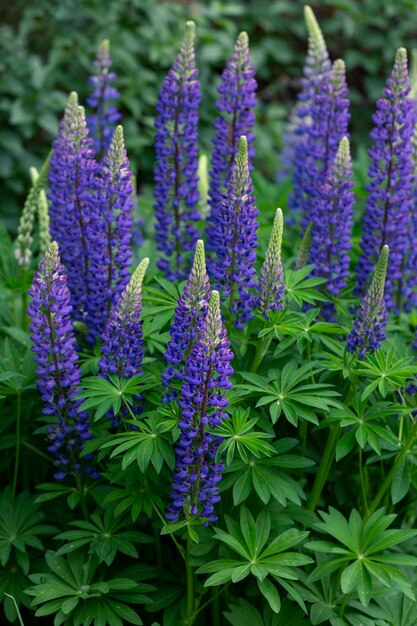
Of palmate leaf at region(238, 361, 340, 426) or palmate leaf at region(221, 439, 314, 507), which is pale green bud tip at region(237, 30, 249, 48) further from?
palmate leaf at region(221, 439, 314, 507)

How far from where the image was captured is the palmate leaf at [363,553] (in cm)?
341

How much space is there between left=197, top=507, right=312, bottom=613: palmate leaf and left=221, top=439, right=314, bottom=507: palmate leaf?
0.38ft

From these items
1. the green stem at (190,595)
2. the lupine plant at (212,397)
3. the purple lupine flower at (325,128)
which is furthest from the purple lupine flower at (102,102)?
the green stem at (190,595)

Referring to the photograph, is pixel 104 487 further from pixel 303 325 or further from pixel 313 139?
pixel 313 139

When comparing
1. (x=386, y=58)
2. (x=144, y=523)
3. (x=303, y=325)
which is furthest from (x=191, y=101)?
(x=386, y=58)

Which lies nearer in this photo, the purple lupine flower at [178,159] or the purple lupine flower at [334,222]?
→ the purple lupine flower at [334,222]

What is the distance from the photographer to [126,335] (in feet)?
12.0

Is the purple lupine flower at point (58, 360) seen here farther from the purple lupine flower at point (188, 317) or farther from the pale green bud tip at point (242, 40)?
the pale green bud tip at point (242, 40)

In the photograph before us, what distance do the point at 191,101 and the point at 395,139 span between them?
104cm

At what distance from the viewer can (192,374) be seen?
3322mm

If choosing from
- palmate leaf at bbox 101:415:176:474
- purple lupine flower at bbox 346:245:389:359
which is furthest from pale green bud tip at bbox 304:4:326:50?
palmate leaf at bbox 101:415:176:474

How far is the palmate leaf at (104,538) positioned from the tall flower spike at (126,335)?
66 centimetres

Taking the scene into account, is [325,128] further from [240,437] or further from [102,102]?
[240,437]

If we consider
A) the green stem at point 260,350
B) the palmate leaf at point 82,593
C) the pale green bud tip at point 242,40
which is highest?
the pale green bud tip at point 242,40
